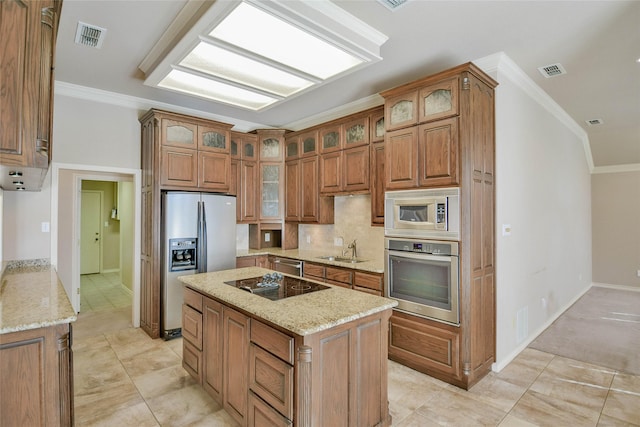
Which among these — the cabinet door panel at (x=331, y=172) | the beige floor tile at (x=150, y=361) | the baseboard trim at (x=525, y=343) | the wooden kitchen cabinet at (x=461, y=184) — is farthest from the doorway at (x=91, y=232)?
the baseboard trim at (x=525, y=343)

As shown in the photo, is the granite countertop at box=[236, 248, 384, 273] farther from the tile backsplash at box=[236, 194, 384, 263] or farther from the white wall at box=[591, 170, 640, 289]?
the white wall at box=[591, 170, 640, 289]

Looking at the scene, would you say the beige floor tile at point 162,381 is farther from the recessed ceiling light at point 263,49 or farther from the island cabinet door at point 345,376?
the recessed ceiling light at point 263,49

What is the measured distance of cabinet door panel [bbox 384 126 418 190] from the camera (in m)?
3.04

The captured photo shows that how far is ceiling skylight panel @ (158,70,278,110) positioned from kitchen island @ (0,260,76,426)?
2.03m

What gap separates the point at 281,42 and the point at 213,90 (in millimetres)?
1100

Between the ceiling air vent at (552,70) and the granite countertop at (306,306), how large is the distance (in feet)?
9.63

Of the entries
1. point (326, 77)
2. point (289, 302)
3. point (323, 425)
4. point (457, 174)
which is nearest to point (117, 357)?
point (289, 302)

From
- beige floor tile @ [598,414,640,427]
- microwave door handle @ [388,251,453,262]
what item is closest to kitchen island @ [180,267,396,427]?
microwave door handle @ [388,251,453,262]

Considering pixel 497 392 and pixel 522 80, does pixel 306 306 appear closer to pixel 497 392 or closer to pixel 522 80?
pixel 497 392

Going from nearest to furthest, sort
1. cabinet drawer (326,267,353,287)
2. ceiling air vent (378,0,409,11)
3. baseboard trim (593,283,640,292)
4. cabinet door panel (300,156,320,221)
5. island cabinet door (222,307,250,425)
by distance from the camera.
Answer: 1. island cabinet door (222,307,250,425)
2. ceiling air vent (378,0,409,11)
3. cabinet drawer (326,267,353,287)
4. cabinet door panel (300,156,320,221)
5. baseboard trim (593,283,640,292)

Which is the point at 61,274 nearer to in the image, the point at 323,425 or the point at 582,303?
the point at 323,425

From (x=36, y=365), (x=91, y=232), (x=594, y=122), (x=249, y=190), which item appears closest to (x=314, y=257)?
(x=249, y=190)

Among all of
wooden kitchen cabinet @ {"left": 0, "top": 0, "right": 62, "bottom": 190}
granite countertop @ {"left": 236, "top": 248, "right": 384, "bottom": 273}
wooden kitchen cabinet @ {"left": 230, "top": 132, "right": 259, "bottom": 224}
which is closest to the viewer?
wooden kitchen cabinet @ {"left": 0, "top": 0, "right": 62, "bottom": 190}

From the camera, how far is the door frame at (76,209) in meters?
3.69
